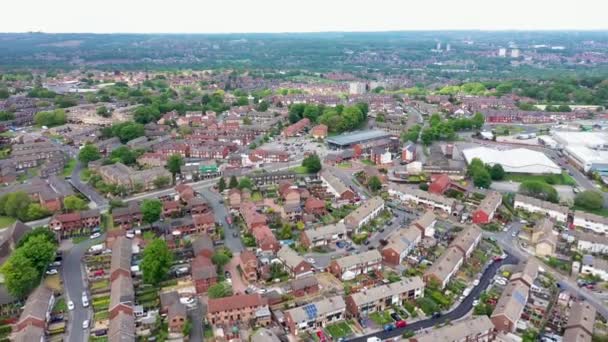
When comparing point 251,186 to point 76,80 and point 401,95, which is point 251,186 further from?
point 76,80

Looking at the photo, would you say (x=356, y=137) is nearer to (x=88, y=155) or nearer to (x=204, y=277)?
(x=88, y=155)

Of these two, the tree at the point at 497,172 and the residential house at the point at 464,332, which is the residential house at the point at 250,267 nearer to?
the residential house at the point at 464,332

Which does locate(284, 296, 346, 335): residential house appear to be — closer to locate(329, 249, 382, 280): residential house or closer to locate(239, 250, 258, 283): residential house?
locate(329, 249, 382, 280): residential house

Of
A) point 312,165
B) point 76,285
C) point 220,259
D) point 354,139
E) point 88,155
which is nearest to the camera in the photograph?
point 76,285

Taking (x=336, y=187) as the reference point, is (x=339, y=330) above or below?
below

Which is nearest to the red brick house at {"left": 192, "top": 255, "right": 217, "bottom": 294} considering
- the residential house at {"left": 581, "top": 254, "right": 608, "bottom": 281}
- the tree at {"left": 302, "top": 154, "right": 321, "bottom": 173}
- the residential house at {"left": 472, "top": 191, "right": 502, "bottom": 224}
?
the tree at {"left": 302, "top": 154, "right": 321, "bottom": 173}

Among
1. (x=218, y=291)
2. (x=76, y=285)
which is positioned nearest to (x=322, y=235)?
(x=218, y=291)
